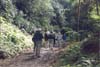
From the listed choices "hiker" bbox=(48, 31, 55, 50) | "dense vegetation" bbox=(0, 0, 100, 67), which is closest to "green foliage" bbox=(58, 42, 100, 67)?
"dense vegetation" bbox=(0, 0, 100, 67)

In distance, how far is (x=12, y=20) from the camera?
85.1ft

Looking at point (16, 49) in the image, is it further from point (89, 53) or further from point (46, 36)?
point (89, 53)

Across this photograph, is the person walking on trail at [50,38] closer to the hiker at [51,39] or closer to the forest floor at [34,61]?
the hiker at [51,39]

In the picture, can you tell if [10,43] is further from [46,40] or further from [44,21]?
[44,21]

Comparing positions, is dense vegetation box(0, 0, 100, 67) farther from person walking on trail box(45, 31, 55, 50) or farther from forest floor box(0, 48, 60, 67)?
person walking on trail box(45, 31, 55, 50)

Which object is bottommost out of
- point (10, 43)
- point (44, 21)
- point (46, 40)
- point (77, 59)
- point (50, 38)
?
point (44, 21)

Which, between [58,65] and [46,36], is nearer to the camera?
[58,65]

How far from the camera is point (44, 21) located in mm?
33688

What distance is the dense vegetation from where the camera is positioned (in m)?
14.5

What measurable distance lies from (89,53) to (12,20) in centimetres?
1439

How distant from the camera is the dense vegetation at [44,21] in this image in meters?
14.5

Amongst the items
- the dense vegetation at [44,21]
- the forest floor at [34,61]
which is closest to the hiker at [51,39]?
the forest floor at [34,61]

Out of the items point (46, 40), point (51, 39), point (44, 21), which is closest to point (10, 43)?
point (46, 40)

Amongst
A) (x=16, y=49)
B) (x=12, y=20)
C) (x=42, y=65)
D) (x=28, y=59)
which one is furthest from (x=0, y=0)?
(x=42, y=65)
